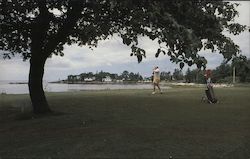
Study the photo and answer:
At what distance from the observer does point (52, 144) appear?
11391 millimetres

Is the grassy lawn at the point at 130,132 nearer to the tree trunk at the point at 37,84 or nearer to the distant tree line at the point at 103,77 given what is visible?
the tree trunk at the point at 37,84

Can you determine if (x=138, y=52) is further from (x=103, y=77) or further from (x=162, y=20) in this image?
(x=103, y=77)

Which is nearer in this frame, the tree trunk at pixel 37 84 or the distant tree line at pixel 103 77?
the tree trunk at pixel 37 84

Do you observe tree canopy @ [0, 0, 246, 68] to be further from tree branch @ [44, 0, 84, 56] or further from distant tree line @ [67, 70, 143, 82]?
distant tree line @ [67, 70, 143, 82]

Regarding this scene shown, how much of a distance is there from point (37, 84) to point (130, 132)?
22.1ft

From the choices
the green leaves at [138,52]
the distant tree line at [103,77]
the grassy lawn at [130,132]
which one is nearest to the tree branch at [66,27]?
the grassy lawn at [130,132]

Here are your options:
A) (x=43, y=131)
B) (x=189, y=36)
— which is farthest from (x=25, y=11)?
(x=189, y=36)

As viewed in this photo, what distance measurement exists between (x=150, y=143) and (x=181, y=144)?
2.28 ft

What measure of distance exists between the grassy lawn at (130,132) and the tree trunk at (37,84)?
19.3 inches

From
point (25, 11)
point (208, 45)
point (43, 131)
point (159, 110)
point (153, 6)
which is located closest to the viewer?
point (153, 6)

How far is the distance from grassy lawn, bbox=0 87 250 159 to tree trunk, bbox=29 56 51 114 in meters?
0.49

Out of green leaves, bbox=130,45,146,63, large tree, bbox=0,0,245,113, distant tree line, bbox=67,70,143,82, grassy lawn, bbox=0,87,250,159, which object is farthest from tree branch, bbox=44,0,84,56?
distant tree line, bbox=67,70,143,82

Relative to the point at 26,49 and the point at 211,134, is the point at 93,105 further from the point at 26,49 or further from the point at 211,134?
the point at 211,134

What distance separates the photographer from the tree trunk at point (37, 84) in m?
18.0
